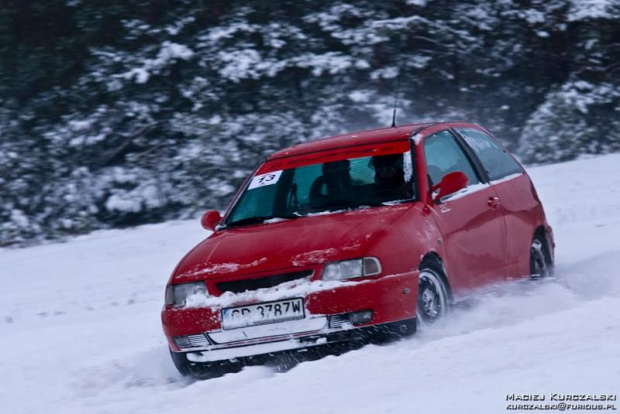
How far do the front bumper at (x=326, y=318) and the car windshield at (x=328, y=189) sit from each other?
0.94m

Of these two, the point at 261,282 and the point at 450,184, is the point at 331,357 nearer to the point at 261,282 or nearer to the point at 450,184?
the point at 261,282

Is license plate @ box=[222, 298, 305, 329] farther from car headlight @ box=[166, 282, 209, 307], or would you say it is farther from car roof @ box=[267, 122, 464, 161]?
car roof @ box=[267, 122, 464, 161]

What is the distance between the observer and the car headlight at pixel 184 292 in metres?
5.68

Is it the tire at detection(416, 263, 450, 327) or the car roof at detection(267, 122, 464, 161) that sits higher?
the car roof at detection(267, 122, 464, 161)

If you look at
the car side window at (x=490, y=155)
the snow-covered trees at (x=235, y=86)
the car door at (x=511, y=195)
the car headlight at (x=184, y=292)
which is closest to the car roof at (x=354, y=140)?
the car side window at (x=490, y=155)

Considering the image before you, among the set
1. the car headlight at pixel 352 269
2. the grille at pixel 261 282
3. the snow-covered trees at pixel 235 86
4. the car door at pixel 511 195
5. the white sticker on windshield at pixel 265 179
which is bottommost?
the snow-covered trees at pixel 235 86

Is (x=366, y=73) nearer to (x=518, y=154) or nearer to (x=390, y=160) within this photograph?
(x=518, y=154)

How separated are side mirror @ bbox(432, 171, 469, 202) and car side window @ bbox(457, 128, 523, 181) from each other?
3.30ft

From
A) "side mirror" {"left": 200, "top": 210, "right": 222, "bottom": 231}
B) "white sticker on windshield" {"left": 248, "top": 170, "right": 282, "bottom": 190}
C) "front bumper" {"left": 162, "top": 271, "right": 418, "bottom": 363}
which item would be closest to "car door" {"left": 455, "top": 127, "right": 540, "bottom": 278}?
"white sticker on windshield" {"left": 248, "top": 170, "right": 282, "bottom": 190}

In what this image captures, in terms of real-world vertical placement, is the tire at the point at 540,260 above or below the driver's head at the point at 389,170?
below

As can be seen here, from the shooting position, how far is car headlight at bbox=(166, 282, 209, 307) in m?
5.68

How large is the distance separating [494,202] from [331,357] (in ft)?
8.05

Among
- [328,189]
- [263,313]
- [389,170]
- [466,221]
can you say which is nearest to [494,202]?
[466,221]

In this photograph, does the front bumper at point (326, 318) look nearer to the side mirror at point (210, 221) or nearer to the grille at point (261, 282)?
the grille at point (261, 282)
